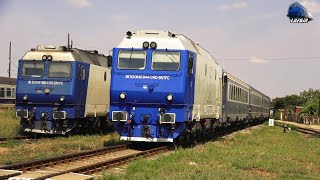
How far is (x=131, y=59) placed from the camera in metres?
15.4

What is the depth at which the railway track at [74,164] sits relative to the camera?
9781 mm

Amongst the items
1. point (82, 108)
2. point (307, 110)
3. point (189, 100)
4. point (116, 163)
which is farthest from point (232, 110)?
point (307, 110)

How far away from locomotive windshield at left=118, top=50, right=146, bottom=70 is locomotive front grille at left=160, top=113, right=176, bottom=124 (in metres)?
1.73

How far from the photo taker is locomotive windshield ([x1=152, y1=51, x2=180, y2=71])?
1512 cm

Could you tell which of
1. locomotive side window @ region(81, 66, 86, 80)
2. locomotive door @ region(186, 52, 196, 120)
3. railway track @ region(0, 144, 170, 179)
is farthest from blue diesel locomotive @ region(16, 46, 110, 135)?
locomotive door @ region(186, 52, 196, 120)

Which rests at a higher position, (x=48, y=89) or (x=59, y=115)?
(x=48, y=89)

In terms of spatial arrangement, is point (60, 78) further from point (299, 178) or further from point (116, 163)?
point (299, 178)

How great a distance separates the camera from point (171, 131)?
1517 cm

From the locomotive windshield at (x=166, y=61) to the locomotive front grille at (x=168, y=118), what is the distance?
4.83 feet

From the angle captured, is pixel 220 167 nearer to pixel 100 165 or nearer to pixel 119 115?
pixel 100 165

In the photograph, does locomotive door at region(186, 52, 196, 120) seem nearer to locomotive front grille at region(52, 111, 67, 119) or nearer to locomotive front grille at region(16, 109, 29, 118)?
locomotive front grille at region(52, 111, 67, 119)

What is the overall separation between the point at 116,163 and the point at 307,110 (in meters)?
79.8

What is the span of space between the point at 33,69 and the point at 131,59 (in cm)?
601

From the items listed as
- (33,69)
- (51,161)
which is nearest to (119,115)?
(51,161)
